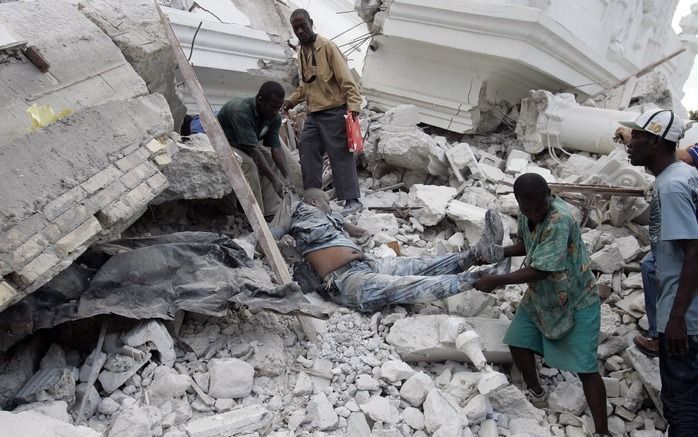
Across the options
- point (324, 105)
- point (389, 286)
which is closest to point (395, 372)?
point (389, 286)

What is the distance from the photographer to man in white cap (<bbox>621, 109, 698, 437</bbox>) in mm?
2363

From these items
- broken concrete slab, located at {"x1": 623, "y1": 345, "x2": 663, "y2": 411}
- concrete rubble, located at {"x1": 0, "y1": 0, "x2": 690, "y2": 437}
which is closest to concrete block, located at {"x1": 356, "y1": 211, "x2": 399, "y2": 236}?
concrete rubble, located at {"x1": 0, "y1": 0, "x2": 690, "y2": 437}

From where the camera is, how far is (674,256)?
246 centimetres

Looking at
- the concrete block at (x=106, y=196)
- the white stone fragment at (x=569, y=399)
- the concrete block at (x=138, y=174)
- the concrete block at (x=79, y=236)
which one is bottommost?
the white stone fragment at (x=569, y=399)

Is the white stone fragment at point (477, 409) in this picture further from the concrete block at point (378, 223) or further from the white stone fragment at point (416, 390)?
the concrete block at point (378, 223)

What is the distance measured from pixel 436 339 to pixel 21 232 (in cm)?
219

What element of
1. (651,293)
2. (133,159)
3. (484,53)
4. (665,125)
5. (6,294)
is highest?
(484,53)

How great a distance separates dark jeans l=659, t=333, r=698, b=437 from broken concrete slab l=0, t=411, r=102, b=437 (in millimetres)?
2472

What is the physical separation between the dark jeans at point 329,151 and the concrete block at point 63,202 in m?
2.64

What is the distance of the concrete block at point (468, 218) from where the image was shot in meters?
4.70

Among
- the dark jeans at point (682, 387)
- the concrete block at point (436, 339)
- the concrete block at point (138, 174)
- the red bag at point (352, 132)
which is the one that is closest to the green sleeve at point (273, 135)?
the red bag at point (352, 132)

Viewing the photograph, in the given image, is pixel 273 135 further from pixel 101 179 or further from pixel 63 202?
pixel 63 202

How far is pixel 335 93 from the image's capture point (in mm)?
4848

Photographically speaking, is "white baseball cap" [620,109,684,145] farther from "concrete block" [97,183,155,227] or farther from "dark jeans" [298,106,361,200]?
"dark jeans" [298,106,361,200]
